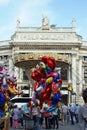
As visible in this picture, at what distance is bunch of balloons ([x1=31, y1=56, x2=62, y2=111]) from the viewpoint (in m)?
15.5

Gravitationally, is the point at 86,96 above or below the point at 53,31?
below

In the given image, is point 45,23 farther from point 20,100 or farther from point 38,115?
point 38,115

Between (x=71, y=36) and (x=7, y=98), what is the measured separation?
55772mm

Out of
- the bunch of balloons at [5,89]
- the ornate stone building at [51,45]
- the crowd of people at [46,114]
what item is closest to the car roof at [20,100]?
the crowd of people at [46,114]

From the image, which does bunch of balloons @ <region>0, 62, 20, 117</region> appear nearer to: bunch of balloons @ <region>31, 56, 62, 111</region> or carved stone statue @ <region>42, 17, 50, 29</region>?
Answer: bunch of balloons @ <region>31, 56, 62, 111</region>

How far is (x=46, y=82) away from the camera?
51.2 feet

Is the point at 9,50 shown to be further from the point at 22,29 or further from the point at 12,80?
the point at 12,80

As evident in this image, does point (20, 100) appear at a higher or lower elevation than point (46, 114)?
lower

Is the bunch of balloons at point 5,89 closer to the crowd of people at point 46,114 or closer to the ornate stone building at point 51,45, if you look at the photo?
the crowd of people at point 46,114

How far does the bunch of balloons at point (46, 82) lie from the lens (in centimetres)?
1551

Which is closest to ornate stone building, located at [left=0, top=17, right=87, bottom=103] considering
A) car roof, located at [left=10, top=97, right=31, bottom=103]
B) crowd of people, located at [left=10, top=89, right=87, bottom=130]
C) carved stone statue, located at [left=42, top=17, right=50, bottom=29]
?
carved stone statue, located at [left=42, top=17, right=50, bottom=29]

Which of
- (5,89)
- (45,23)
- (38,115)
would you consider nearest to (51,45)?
(45,23)

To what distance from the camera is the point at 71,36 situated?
70312mm

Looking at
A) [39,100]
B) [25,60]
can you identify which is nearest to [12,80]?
[39,100]
